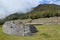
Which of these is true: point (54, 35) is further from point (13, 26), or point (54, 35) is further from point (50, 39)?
point (13, 26)

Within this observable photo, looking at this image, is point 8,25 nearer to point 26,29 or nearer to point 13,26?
point 13,26

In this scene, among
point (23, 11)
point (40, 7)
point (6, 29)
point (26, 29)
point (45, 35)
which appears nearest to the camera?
point (45, 35)

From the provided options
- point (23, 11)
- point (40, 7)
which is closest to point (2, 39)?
point (23, 11)

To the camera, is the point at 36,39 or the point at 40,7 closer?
the point at 36,39

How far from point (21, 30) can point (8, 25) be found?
1.97 m

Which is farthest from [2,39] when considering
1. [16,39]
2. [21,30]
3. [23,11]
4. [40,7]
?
[40,7]

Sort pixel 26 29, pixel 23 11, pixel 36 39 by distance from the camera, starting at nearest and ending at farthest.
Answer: pixel 36 39 → pixel 26 29 → pixel 23 11

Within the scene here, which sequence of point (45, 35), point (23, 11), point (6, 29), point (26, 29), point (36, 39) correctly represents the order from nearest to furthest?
1. point (36, 39)
2. point (45, 35)
3. point (26, 29)
4. point (6, 29)
5. point (23, 11)

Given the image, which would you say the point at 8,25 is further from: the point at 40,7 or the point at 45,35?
the point at 40,7

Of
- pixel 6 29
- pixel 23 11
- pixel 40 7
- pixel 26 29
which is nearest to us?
pixel 26 29

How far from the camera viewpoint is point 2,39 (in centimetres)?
1794

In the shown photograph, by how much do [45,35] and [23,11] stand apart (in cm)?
4478

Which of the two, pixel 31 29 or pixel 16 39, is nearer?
pixel 16 39

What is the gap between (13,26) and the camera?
69.4 ft
